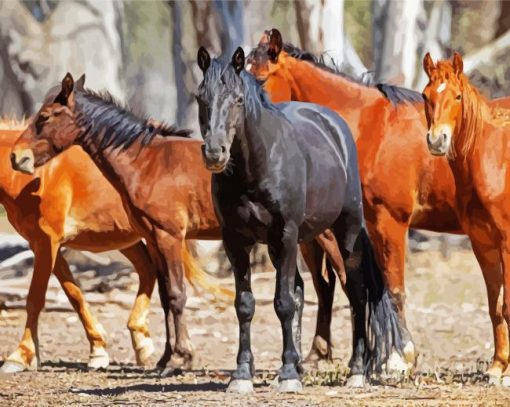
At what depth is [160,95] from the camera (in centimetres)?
2586

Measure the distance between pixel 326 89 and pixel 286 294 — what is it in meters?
3.08

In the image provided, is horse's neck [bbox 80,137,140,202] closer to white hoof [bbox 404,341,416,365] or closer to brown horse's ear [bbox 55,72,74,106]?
brown horse's ear [bbox 55,72,74,106]

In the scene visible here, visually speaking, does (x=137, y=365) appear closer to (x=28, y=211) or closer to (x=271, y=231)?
(x=28, y=211)

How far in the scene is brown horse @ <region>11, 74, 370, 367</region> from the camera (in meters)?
11.9

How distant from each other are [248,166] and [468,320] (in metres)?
6.98

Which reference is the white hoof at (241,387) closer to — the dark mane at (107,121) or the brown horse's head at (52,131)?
the dark mane at (107,121)

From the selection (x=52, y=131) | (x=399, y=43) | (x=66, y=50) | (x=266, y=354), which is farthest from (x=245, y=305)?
(x=66, y=50)

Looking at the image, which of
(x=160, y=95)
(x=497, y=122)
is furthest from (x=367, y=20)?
(x=497, y=122)

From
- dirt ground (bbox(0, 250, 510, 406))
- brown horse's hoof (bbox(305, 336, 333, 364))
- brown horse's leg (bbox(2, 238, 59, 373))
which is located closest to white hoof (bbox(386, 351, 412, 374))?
dirt ground (bbox(0, 250, 510, 406))

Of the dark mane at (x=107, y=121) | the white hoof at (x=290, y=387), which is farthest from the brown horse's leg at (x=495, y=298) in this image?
the dark mane at (x=107, y=121)

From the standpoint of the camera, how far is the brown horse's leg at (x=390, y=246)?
11625mm

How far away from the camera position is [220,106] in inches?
362

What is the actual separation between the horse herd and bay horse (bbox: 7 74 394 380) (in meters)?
0.01

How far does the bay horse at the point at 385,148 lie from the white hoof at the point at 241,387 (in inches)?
83.6
